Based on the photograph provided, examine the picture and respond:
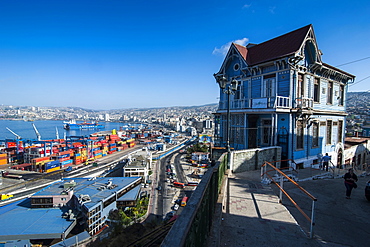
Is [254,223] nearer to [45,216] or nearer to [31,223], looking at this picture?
[31,223]

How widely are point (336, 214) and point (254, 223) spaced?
3.17 m

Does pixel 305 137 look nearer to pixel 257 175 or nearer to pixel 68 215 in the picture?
pixel 257 175

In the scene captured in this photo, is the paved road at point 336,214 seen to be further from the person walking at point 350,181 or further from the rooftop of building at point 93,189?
the rooftop of building at point 93,189

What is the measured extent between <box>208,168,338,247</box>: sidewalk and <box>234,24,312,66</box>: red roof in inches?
400

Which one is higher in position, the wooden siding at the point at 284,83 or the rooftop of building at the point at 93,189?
the wooden siding at the point at 284,83

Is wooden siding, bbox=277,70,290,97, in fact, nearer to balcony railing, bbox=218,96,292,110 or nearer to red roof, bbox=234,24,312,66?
balcony railing, bbox=218,96,292,110

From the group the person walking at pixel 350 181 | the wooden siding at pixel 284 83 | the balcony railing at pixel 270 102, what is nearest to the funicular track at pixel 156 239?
the person walking at pixel 350 181

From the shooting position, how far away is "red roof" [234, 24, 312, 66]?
1259 centimetres

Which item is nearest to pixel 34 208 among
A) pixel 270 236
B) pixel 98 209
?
pixel 98 209

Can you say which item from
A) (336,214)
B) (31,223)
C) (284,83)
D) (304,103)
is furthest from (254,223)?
(31,223)

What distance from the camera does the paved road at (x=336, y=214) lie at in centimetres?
428

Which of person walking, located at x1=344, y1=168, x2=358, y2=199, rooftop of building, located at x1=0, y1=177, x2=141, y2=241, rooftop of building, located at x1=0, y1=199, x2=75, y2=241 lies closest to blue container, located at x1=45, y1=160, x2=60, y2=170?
rooftop of building, located at x1=0, y1=177, x2=141, y2=241

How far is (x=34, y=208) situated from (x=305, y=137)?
3491 centimetres

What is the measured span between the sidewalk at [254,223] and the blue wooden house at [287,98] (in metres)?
6.39
